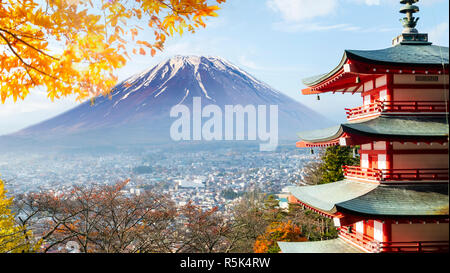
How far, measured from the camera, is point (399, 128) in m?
5.31

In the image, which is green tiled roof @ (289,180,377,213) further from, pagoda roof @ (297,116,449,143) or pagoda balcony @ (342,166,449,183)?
pagoda roof @ (297,116,449,143)

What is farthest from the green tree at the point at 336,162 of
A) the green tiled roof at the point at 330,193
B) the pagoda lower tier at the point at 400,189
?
the pagoda lower tier at the point at 400,189

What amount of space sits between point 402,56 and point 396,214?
2.37 m

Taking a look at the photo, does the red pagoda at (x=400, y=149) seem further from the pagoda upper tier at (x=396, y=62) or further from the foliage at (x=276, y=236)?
the foliage at (x=276, y=236)

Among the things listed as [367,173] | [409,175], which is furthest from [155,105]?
[409,175]

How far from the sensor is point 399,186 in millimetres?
5402

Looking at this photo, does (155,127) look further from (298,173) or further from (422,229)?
(422,229)

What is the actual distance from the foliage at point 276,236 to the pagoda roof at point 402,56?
8.22 metres

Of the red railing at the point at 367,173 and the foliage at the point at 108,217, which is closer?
the red railing at the point at 367,173

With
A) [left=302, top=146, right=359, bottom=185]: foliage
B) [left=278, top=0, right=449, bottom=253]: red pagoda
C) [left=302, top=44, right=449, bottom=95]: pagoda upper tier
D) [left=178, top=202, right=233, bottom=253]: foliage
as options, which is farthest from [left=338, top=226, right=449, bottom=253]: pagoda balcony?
[left=302, top=146, right=359, bottom=185]: foliage

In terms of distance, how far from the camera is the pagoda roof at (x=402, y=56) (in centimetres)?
523

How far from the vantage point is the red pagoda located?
5.07m
